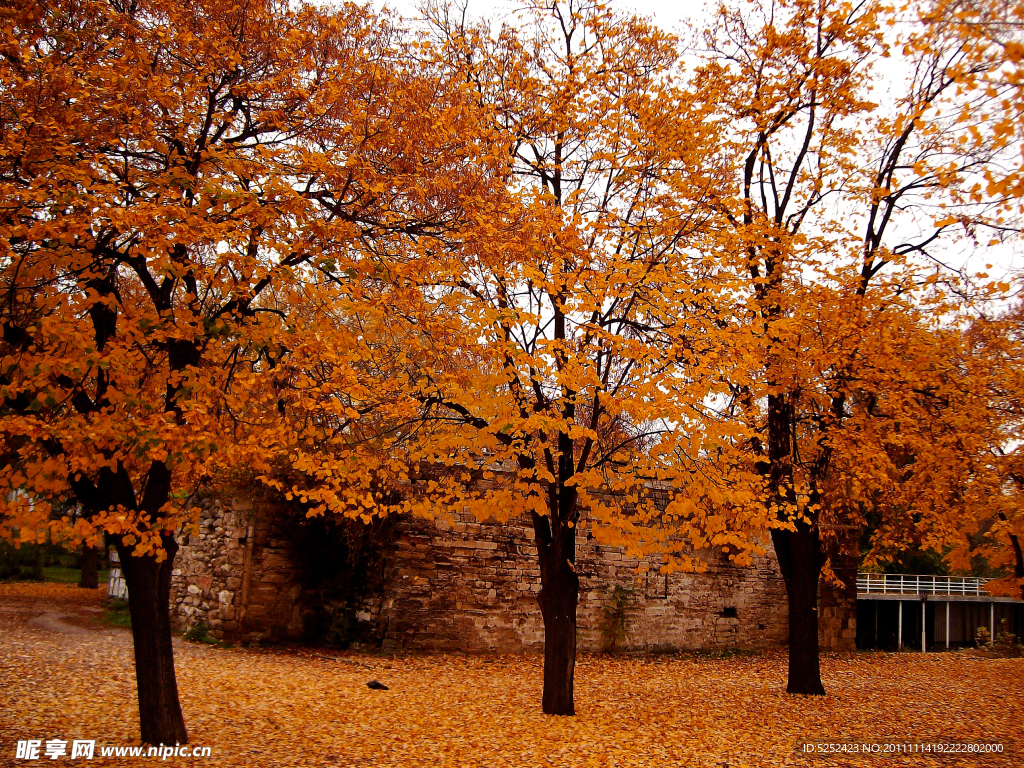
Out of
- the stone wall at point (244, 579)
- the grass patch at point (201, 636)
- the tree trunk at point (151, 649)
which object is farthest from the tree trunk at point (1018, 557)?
the grass patch at point (201, 636)

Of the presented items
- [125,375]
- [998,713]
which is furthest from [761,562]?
[125,375]

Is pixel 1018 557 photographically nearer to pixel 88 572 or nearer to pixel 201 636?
pixel 201 636

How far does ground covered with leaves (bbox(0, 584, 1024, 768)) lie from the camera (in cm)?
626

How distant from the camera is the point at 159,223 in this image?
4.46m

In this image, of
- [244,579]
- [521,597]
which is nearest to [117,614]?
[244,579]

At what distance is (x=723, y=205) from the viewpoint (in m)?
7.92

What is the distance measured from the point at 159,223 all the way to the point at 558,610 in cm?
526

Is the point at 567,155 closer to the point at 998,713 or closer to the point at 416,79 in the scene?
the point at 416,79

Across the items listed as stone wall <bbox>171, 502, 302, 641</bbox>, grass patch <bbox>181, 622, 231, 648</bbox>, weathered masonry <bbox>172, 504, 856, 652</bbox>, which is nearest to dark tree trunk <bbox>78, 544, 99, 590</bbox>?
weathered masonry <bbox>172, 504, 856, 652</bbox>

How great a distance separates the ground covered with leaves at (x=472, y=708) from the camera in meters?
6.26

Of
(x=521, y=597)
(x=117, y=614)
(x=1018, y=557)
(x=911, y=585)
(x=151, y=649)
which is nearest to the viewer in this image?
(x=151, y=649)

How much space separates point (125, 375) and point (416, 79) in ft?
13.4

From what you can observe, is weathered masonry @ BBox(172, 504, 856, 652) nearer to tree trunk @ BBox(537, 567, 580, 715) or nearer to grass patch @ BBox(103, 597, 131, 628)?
grass patch @ BBox(103, 597, 131, 628)

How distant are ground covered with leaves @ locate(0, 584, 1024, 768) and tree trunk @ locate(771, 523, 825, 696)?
0.28 metres
